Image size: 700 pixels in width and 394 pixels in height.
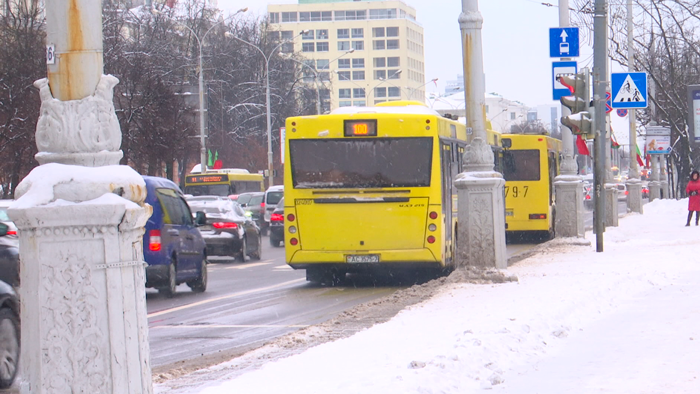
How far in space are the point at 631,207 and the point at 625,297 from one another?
31.8m

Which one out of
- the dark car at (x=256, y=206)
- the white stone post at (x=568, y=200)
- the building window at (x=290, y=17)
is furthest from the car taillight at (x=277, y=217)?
the building window at (x=290, y=17)

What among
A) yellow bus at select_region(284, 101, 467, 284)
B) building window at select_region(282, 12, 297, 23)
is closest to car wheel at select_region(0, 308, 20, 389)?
yellow bus at select_region(284, 101, 467, 284)

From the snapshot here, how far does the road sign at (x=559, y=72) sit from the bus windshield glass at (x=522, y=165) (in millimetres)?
6452

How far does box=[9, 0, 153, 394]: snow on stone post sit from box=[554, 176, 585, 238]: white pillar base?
1988cm

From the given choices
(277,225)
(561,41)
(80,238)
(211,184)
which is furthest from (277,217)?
(80,238)

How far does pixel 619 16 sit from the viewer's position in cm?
3738

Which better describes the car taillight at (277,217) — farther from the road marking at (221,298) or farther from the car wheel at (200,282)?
the car wheel at (200,282)

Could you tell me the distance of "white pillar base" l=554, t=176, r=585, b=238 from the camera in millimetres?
24266

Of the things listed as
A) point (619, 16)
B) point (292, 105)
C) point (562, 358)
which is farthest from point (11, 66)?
point (292, 105)

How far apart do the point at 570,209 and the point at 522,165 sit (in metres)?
5.89

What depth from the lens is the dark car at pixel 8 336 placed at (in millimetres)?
8203

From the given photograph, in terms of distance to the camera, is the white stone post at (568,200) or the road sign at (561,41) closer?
the road sign at (561,41)

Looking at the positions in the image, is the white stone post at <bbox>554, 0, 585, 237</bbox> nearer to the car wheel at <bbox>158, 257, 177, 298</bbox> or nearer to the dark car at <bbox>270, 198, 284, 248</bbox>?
the car wheel at <bbox>158, 257, 177, 298</bbox>

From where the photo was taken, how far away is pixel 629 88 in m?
23.9
